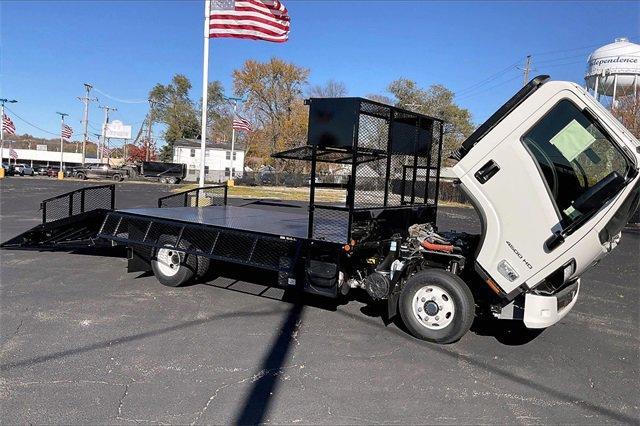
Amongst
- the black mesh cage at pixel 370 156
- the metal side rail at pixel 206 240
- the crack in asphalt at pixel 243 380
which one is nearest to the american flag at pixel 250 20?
the black mesh cage at pixel 370 156

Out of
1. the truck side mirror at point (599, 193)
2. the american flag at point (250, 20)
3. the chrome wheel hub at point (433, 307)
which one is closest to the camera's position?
the truck side mirror at point (599, 193)

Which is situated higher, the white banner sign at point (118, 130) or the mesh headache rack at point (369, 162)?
the white banner sign at point (118, 130)

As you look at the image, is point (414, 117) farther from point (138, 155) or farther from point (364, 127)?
point (138, 155)

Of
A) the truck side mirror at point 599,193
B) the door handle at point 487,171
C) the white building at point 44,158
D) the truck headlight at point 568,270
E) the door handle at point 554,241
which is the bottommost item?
the truck headlight at point 568,270

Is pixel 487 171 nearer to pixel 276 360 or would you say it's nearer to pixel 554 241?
pixel 554 241

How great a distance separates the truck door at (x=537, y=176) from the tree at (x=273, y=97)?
51780 millimetres

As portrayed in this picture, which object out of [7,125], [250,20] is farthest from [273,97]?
[250,20]

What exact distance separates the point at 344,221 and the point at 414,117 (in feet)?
5.91

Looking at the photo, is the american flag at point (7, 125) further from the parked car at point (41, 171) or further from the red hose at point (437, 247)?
the red hose at point (437, 247)

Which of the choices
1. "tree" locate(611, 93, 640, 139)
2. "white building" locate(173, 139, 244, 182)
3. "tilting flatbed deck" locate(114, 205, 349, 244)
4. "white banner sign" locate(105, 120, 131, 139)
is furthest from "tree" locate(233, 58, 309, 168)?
"tilting flatbed deck" locate(114, 205, 349, 244)

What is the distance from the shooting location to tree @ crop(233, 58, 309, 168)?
56.8 m

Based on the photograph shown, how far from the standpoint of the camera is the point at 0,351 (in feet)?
15.3

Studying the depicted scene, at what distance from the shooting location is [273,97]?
2280 inches

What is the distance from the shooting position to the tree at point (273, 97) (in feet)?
186
